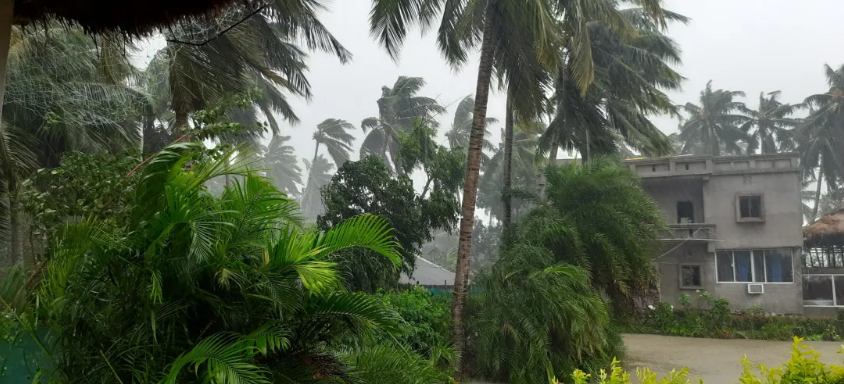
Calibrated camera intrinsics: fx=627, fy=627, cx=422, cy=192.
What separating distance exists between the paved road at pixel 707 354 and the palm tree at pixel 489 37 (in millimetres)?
4309

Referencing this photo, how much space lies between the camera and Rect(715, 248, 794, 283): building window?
1947 centimetres

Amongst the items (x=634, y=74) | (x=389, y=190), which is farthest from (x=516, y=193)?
(x=634, y=74)

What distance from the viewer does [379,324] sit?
160 inches

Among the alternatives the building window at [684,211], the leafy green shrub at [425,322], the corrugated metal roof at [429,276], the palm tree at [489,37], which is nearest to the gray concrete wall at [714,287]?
the building window at [684,211]

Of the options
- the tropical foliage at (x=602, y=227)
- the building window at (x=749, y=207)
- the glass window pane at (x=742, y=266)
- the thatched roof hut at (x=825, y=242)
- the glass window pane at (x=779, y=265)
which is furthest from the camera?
the thatched roof hut at (x=825, y=242)

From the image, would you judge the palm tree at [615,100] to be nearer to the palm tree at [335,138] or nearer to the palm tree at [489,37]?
the palm tree at [489,37]

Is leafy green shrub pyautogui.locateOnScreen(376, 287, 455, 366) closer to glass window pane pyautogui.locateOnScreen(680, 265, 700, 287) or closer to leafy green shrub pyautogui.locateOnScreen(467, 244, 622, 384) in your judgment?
leafy green shrub pyautogui.locateOnScreen(467, 244, 622, 384)

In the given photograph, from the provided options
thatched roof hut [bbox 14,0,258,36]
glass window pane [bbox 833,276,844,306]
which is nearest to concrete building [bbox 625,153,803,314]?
glass window pane [bbox 833,276,844,306]

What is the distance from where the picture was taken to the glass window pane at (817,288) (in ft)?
72.4

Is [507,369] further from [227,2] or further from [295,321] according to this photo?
[227,2]

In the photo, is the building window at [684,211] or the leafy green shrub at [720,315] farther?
the building window at [684,211]

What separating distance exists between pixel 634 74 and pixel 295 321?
1771 cm

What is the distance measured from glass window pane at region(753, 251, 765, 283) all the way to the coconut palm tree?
20.4 metres

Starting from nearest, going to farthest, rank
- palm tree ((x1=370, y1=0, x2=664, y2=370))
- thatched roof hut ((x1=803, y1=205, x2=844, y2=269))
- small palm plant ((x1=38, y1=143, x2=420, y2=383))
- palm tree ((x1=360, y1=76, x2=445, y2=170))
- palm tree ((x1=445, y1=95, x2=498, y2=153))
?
small palm plant ((x1=38, y1=143, x2=420, y2=383))
palm tree ((x1=370, y1=0, x2=664, y2=370))
thatched roof hut ((x1=803, y1=205, x2=844, y2=269))
palm tree ((x1=360, y1=76, x2=445, y2=170))
palm tree ((x1=445, y1=95, x2=498, y2=153))
